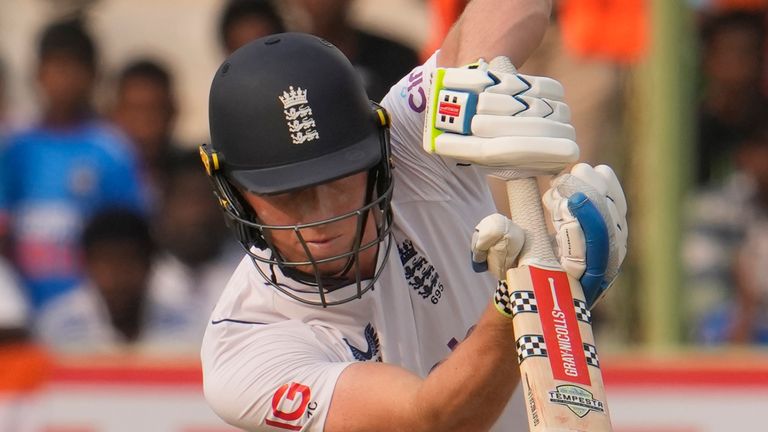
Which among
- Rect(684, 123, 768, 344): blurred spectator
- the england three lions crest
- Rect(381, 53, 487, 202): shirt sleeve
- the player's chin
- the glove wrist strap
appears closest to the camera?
the glove wrist strap

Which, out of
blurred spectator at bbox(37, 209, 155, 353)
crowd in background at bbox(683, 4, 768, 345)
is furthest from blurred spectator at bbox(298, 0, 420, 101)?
crowd in background at bbox(683, 4, 768, 345)

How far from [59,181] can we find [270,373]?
14.6 ft

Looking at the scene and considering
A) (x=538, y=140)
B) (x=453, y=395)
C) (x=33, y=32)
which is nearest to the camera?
(x=538, y=140)

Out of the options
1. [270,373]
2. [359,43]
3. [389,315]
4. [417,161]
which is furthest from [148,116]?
[270,373]

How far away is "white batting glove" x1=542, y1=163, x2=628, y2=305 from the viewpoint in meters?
3.11

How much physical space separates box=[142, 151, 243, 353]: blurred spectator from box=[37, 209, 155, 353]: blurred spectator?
0.09m

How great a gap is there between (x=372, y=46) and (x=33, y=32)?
7.48ft

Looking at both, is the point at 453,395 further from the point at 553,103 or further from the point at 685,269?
the point at 685,269

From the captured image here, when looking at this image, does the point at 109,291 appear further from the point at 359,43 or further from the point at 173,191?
the point at 359,43

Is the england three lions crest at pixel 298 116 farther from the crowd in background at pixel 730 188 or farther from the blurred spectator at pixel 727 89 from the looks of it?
the blurred spectator at pixel 727 89

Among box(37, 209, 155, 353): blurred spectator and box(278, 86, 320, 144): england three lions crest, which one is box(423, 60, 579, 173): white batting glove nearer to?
box(278, 86, 320, 144): england three lions crest

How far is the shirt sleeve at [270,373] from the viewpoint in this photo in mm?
3660

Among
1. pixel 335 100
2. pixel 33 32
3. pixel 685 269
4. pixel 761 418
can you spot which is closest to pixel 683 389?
pixel 761 418

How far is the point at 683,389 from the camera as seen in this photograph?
6125 mm
